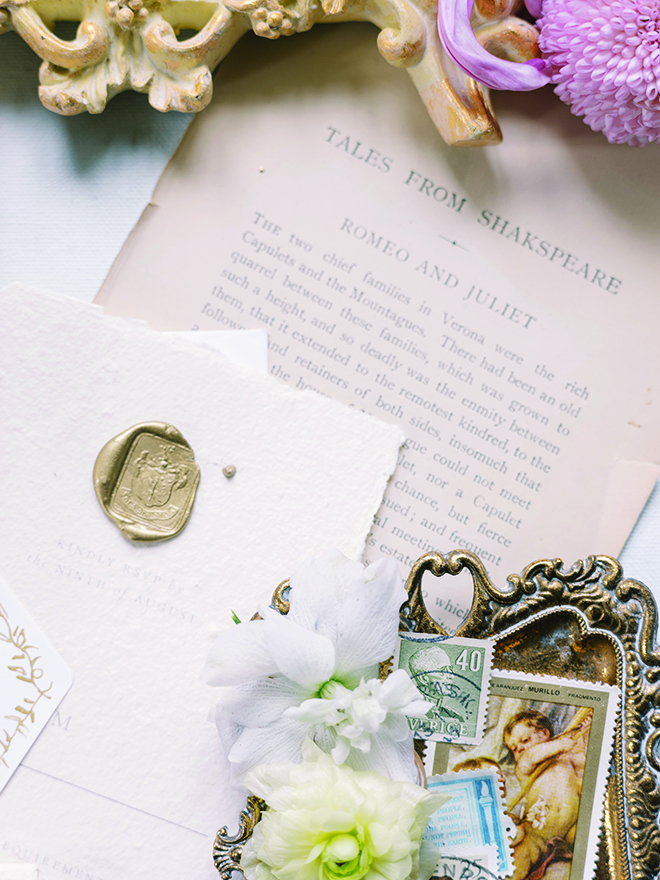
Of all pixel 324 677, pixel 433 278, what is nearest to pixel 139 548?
pixel 324 677

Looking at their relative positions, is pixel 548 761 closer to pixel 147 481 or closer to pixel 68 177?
pixel 147 481

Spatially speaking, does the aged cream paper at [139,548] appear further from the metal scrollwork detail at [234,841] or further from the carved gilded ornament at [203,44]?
the carved gilded ornament at [203,44]

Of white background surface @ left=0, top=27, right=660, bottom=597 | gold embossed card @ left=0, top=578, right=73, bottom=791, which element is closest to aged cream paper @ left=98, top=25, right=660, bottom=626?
white background surface @ left=0, top=27, right=660, bottom=597

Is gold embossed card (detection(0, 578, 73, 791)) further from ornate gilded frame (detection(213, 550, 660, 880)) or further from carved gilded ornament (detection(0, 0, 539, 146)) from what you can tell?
carved gilded ornament (detection(0, 0, 539, 146))

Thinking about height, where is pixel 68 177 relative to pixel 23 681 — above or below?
above

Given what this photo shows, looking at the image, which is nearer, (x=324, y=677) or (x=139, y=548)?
(x=324, y=677)

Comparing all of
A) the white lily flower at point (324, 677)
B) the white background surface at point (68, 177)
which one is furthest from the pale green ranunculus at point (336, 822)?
the white background surface at point (68, 177)

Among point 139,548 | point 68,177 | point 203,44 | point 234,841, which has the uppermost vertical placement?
point 203,44
